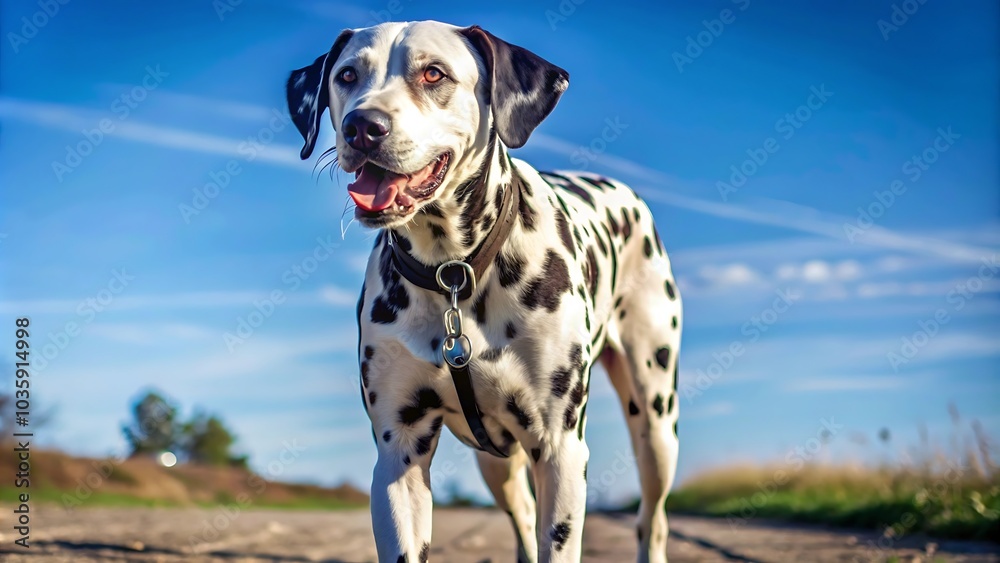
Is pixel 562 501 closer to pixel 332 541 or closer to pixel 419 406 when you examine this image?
pixel 419 406

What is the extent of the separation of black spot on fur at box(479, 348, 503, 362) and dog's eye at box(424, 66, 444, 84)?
1.07 meters

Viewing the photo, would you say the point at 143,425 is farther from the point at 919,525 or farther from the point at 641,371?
the point at 919,525

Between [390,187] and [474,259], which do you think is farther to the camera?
[474,259]

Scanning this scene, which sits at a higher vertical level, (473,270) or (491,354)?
(473,270)

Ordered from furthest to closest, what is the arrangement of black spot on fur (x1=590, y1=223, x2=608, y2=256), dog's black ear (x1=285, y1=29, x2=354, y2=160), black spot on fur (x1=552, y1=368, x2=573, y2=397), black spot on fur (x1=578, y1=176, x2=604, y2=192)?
black spot on fur (x1=578, y1=176, x2=604, y2=192) < black spot on fur (x1=590, y1=223, x2=608, y2=256) < dog's black ear (x1=285, y1=29, x2=354, y2=160) < black spot on fur (x1=552, y1=368, x2=573, y2=397)

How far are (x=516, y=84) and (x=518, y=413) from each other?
1322 millimetres

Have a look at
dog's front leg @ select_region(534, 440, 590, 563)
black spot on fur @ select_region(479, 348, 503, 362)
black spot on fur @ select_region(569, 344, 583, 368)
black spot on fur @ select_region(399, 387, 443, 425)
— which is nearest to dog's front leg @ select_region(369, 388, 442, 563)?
black spot on fur @ select_region(399, 387, 443, 425)

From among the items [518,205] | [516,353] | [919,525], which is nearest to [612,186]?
[518,205]

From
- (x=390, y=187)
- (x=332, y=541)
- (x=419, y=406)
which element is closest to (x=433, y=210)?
(x=390, y=187)

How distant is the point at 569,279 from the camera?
4008 mm

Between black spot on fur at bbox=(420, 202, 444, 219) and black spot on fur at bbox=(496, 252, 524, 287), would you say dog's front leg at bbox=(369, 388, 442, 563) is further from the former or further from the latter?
black spot on fur at bbox=(420, 202, 444, 219)

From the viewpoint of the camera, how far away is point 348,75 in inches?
146

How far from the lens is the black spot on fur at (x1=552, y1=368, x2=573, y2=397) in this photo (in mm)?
3816

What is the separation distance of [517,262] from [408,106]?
2.71 ft
